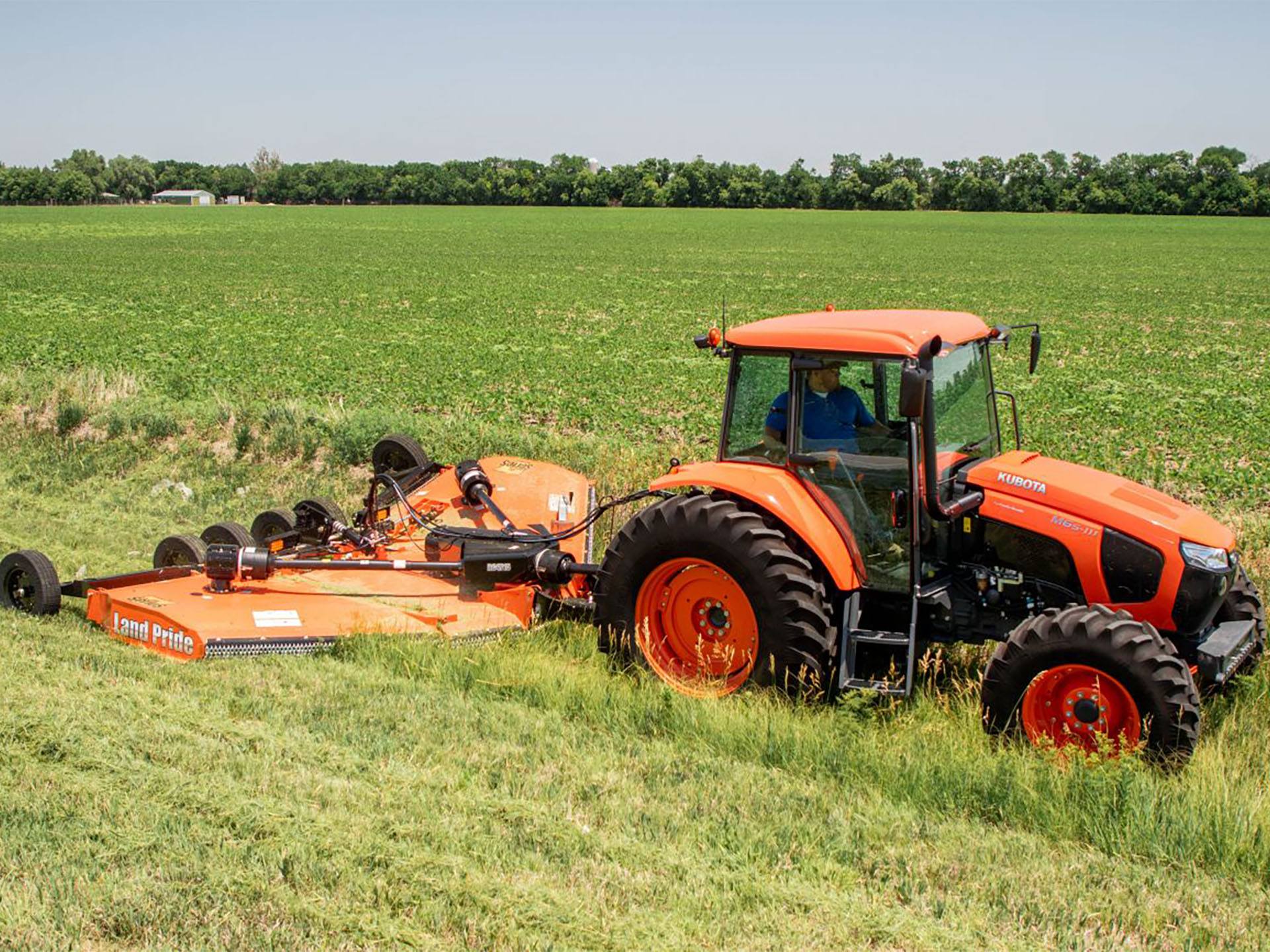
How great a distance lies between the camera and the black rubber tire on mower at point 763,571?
5.85 metres

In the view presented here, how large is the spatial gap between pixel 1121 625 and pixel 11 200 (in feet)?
428

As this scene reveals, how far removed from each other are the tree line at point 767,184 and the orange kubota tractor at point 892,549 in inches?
3732

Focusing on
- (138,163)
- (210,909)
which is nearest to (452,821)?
(210,909)

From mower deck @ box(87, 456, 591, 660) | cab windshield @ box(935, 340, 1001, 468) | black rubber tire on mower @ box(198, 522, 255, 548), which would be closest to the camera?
cab windshield @ box(935, 340, 1001, 468)

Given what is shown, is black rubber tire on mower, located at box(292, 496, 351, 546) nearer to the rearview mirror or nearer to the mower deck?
the mower deck

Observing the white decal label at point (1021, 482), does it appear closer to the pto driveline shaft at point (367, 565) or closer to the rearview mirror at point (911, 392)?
the rearview mirror at point (911, 392)

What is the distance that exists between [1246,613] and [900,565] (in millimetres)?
1816

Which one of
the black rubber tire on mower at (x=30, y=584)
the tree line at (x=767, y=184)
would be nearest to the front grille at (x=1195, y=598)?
the black rubber tire on mower at (x=30, y=584)

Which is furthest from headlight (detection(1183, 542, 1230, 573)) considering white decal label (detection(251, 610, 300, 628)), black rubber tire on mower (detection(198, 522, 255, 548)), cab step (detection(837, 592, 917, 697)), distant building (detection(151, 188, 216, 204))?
distant building (detection(151, 188, 216, 204))

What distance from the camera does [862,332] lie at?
5.85 m

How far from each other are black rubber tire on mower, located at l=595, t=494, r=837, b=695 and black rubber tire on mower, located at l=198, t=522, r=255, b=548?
3.55m

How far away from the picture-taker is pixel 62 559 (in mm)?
9555

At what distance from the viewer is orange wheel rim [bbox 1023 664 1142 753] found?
5184 millimetres

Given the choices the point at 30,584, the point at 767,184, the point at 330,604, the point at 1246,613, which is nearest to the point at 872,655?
the point at 1246,613
